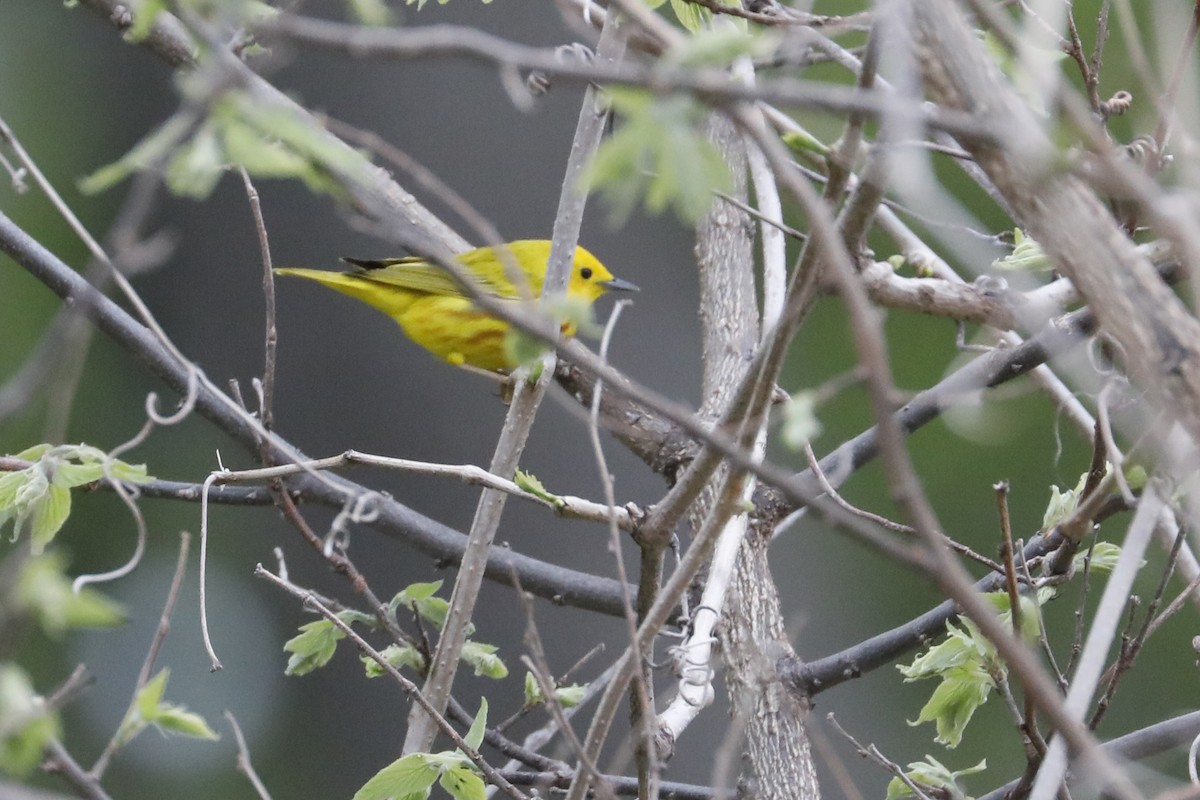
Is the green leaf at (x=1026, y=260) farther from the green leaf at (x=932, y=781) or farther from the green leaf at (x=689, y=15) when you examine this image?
the green leaf at (x=932, y=781)

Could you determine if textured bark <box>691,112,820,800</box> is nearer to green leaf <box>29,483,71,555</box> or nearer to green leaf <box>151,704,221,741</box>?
green leaf <box>151,704,221,741</box>

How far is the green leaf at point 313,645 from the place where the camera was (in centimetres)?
212

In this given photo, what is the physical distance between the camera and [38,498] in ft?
5.76

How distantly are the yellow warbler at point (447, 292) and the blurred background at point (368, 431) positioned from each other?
39 centimetres

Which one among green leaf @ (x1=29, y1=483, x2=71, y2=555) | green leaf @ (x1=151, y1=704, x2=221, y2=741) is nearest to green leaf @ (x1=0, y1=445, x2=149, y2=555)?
green leaf @ (x1=29, y1=483, x2=71, y2=555)

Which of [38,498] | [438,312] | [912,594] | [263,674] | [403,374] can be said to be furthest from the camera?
[912,594]

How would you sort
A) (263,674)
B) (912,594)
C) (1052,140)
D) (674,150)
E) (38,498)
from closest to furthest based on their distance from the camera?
(674,150), (1052,140), (38,498), (263,674), (912,594)

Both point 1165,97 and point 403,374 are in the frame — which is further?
point 403,374

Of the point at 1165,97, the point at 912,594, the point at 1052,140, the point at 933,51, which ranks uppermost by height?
the point at 912,594

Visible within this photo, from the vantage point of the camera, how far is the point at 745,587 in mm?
2328

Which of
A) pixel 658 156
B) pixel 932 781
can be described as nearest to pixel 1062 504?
pixel 932 781

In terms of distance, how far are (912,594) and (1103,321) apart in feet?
18.9

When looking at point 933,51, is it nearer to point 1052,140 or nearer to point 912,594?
point 1052,140

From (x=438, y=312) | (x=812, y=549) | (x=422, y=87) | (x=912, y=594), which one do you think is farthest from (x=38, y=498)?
(x=912, y=594)
